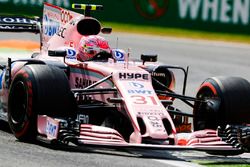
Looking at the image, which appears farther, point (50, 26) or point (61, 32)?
point (50, 26)

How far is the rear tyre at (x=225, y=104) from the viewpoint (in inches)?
400

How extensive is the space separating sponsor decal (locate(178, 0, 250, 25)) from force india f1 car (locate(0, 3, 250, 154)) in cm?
1382

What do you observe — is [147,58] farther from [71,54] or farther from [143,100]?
[143,100]

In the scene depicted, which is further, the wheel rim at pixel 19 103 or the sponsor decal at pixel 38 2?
the sponsor decal at pixel 38 2

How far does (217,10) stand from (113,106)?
1578cm

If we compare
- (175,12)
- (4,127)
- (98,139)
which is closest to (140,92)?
(98,139)

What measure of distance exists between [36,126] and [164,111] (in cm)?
139

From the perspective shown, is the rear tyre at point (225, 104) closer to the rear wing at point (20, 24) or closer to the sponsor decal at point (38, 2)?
the rear wing at point (20, 24)

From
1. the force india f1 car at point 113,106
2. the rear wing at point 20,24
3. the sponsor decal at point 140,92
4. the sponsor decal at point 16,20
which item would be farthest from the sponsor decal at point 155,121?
the sponsor decal at point 16,20

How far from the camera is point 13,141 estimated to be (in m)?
9.82

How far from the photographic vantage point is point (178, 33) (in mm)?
26391

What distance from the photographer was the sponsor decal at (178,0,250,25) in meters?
25.1

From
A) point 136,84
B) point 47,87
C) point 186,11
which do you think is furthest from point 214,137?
point 186,11

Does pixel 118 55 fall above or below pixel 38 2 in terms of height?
below
